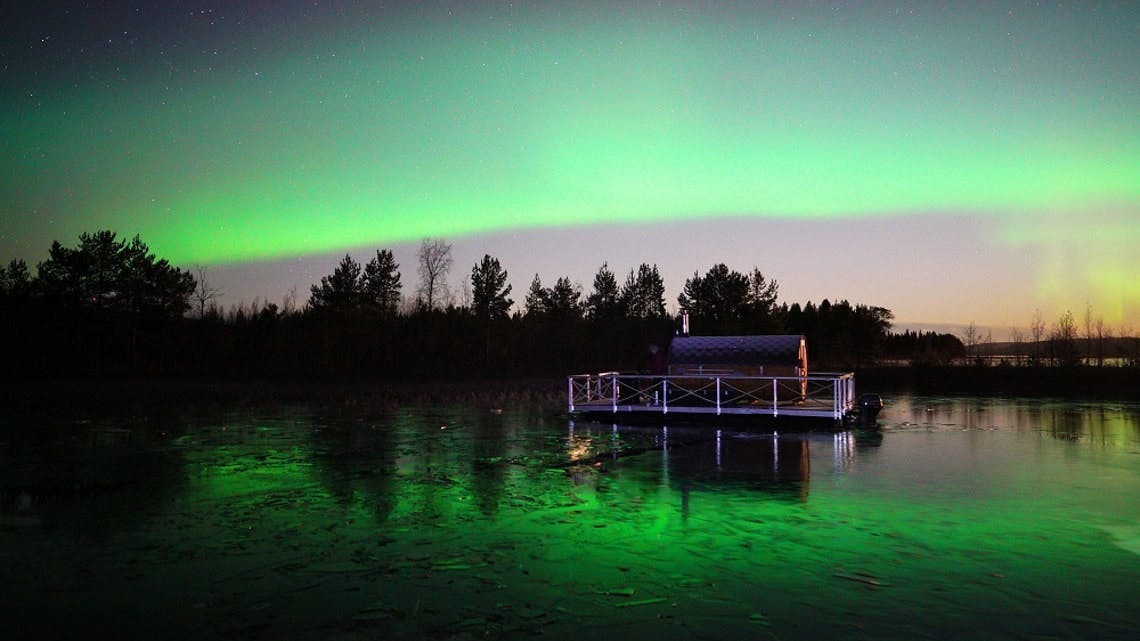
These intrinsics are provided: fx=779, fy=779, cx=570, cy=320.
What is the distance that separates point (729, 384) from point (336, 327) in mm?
47933

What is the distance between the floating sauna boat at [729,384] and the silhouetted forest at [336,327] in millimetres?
37327

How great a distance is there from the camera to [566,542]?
31.5 ft

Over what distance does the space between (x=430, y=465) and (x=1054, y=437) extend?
1859cm

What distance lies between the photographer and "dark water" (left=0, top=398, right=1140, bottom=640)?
6863 mm

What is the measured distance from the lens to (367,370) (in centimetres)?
6650

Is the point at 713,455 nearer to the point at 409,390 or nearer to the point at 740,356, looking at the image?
the point at 740,356

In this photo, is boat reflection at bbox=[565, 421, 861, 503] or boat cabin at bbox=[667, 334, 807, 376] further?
boat cabin at bbox=[667, 334, 807, 376]

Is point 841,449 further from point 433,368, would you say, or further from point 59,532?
point 433,368

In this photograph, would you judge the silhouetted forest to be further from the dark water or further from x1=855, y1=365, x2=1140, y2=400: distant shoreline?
the dark water

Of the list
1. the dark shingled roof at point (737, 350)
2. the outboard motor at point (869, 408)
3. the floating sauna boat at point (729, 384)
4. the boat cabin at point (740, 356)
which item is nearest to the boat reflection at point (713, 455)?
the floating sauna boat at point (729, 384)

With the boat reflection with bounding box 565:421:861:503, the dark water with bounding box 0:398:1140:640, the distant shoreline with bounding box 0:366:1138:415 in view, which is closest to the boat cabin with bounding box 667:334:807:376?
the boat reflection with bounding box 565:421:861:503

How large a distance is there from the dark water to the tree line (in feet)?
84.3

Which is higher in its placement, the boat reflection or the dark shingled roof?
the dark shingled roof

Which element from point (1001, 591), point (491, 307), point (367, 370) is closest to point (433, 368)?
point (367, 370)
